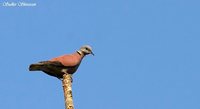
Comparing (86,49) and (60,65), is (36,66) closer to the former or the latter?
(60,65)

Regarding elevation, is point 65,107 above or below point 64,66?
below

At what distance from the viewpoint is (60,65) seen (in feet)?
52.7

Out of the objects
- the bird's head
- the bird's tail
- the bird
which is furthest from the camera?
the bird's head

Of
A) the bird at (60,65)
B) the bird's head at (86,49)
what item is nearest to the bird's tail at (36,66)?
the bird at (60,65)

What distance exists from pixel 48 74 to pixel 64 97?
3.57 feet

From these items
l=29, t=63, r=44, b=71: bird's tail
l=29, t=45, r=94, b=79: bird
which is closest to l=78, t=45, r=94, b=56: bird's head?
l=29, t=45, r=94, b=79: bird

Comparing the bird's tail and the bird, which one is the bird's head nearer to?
the bird

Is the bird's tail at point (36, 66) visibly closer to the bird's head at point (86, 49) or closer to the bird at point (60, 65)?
the bird at point (60, 65)

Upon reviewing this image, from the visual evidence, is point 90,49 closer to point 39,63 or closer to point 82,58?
point 82,58

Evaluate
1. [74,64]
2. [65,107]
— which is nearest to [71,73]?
[74,64]

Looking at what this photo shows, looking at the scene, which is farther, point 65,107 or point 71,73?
point 71,73

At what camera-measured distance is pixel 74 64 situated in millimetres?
16250

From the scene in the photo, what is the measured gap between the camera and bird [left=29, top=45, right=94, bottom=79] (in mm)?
15818

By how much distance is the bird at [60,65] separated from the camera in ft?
51.9
